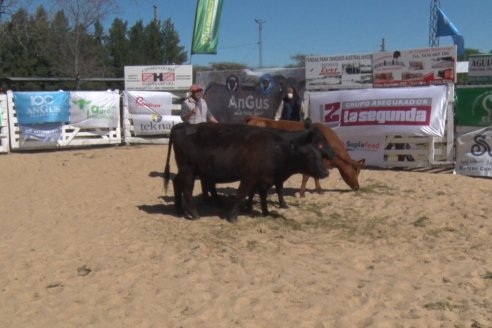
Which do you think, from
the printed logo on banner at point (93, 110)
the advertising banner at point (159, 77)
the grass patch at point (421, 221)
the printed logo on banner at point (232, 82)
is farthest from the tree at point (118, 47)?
the grass patch at point (421, 221)

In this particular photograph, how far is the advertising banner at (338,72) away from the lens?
1417 cm

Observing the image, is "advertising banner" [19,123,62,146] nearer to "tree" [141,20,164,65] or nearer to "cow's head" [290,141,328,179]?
"cow's head" [290,141,328,179]

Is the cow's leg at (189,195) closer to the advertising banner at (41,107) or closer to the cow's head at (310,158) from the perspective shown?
the cow's head at (310,158)

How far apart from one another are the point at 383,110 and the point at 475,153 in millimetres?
2172

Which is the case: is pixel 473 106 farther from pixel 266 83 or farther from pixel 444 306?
pixel 444 306

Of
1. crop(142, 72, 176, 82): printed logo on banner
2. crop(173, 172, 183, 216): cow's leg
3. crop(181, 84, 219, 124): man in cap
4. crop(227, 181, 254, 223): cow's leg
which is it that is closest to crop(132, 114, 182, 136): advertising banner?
crop(142, 72, 176, 82): printed logo on banner

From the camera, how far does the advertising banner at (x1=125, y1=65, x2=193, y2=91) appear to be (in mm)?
18797

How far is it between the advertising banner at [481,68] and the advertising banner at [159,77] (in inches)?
396

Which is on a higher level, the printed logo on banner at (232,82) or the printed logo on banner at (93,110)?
the printed logo on banner at (232,82)

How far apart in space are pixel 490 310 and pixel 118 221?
5.05 metres

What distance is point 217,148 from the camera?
785 cm

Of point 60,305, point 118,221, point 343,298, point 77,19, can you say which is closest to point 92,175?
point 118,221

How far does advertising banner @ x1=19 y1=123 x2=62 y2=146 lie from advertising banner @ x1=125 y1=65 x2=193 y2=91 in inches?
126

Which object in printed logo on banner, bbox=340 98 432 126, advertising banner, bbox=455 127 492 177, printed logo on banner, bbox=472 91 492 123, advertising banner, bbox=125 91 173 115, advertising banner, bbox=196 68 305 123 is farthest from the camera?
advertising banner, bbox=125 91 173 115
